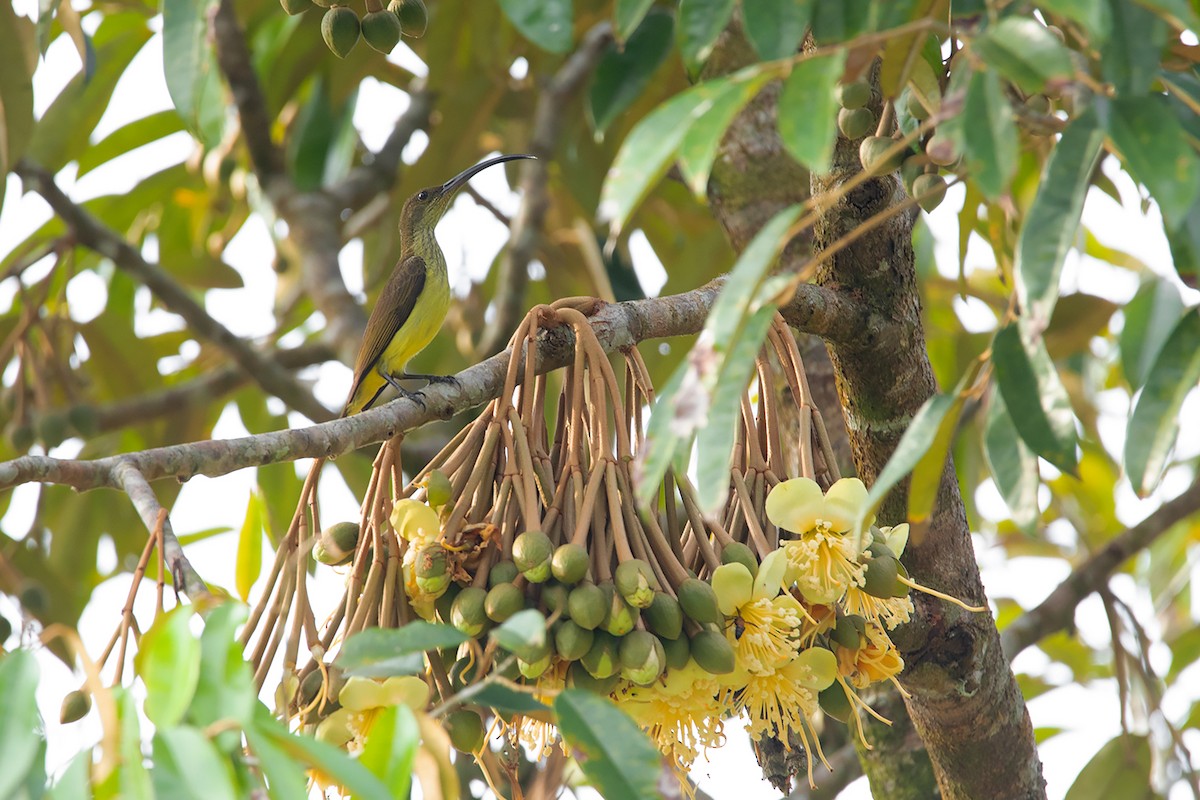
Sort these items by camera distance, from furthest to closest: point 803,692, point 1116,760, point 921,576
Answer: point 1116,760, point 921,576, point 803,692

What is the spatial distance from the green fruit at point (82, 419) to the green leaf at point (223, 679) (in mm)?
3622

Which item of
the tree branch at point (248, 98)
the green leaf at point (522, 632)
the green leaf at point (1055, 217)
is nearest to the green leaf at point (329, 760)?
the green leaf at point (522, 632)

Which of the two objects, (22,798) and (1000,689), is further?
(1000,689)

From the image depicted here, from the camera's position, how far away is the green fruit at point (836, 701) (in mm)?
2033

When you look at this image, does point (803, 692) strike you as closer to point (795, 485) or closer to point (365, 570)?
point (795, 485)

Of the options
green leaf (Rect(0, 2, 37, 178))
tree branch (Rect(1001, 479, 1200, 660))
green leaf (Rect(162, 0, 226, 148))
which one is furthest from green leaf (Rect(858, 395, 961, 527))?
green leaf (Rect(0, 2, 37, 178))

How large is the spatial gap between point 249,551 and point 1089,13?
5.87 ft

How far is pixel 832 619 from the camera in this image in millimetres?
1922

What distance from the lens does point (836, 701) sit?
204 cm

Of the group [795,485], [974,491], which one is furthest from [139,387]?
[795,485]

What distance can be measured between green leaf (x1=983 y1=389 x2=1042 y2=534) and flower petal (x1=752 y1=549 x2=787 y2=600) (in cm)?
37

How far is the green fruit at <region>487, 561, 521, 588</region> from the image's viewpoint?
1.80 m

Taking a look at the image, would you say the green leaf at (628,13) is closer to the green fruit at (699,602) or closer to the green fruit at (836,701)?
the green fruit at (699,602)

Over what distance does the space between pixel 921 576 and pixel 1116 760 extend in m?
1.70
